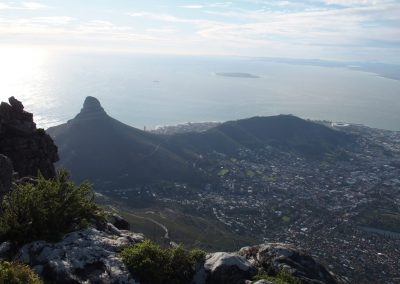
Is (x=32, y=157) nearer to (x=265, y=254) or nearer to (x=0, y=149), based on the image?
(x=0, y=149)

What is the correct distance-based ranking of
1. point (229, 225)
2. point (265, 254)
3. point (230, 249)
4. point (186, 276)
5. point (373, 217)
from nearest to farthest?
point (186, 276), point (265, 254), point (230, 249), point (229, 225), point (373, 217)

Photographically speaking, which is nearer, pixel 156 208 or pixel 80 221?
pixel 80 221

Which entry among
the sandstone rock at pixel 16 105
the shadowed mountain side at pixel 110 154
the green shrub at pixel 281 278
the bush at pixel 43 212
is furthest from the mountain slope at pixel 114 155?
the green shrub at pixel 281 278

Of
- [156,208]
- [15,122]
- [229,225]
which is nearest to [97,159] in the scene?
[156,208]

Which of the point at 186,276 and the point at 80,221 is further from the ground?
the point at 80,221

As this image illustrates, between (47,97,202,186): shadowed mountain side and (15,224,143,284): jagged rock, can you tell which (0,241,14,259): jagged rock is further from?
(47,97,202,186): shadowed mountain side

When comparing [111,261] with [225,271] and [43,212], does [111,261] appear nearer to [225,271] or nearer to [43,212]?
[43,212]

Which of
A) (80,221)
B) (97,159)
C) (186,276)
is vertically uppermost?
(80,221)

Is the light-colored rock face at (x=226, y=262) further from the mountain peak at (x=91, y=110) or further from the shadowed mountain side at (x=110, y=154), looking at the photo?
the mountain peak at (x=91, y=110)
